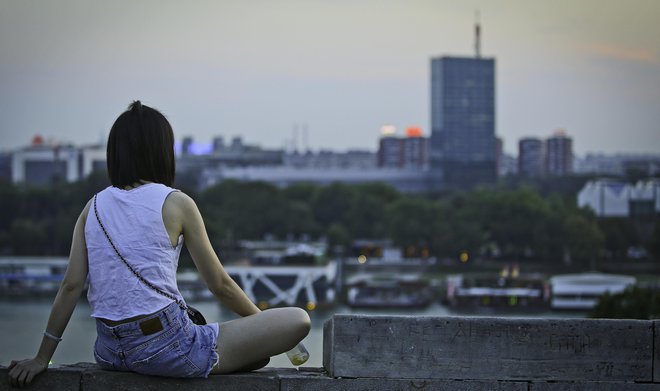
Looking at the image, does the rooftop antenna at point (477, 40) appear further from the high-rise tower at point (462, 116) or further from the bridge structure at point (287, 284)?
the bridge structure at point (287, 284)

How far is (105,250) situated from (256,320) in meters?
0.38

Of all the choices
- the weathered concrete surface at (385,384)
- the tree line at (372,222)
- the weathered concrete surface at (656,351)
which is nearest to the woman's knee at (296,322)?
the weathered concrete surface at (385,384)

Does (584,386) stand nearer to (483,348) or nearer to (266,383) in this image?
(483,348)

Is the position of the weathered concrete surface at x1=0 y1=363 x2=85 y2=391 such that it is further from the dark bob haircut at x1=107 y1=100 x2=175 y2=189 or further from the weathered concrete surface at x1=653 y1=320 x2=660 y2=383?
the weathered concrete surface at x1=653 y1=320 x2=660 y2=383

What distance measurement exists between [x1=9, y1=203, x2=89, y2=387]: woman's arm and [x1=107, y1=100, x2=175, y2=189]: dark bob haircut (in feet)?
0.42

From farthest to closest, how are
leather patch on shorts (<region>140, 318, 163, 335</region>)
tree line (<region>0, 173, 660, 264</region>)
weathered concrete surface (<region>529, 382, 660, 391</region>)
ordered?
1. tree line (<region>0, 173, 660, 264</region>)
2. weathered concrete surface (<region>529, 382, 660, 391</region>)
3. leather patch on shorts (<region>140, 318, 163, 335</region>)

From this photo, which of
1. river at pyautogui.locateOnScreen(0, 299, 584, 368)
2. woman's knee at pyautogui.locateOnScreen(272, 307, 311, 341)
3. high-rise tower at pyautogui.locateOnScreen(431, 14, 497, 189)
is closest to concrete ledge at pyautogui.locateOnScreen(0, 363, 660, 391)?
woman's knee at pyautogui.locateOnScreen(272, 307, 311, 341)

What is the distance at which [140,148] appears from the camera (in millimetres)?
3438

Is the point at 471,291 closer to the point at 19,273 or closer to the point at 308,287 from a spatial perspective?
the point at 308,287

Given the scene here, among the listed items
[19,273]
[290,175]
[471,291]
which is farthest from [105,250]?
[290,175]

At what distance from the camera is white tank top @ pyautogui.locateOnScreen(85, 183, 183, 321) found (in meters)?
3.40

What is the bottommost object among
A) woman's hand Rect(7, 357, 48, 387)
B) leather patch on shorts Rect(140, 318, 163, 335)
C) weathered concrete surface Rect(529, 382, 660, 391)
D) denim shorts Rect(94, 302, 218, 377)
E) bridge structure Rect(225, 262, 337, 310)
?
bridge structure Rect(225, 262, 337, 310)

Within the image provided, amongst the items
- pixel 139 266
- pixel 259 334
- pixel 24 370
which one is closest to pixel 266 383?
pixel 259 334

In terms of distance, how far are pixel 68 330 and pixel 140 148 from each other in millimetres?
19041
